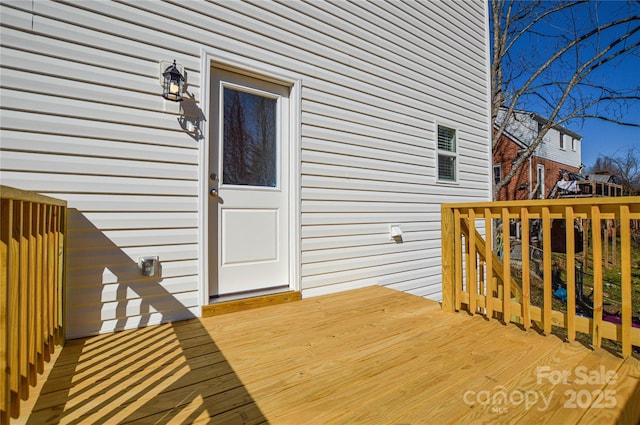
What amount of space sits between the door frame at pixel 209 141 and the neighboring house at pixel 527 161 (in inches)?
500

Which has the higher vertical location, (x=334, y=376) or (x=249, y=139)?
(x=249, y=139)

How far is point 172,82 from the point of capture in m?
2.34

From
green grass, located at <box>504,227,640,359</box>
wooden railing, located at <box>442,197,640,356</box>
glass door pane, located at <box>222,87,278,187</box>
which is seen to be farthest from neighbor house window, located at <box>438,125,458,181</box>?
green grass, located at <box>504,227,640,359</box>

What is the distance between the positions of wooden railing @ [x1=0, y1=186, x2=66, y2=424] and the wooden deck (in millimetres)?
187

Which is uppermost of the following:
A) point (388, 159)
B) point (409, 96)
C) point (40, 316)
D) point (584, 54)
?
point (584, 54)

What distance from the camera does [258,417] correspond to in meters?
1.31

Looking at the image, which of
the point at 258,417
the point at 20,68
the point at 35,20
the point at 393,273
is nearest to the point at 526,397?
the point at 258,417

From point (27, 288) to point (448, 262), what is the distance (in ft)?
8.72

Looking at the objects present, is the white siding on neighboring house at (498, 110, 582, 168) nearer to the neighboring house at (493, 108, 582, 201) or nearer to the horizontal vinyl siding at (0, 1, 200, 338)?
the neighboring house at (493, 108, 582, 201)

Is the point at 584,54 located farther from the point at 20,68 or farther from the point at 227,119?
the point at 20,68

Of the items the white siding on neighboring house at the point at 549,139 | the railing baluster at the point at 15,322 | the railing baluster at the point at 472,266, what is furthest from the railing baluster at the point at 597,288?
the white siding on neighboring house at the point at 549,139

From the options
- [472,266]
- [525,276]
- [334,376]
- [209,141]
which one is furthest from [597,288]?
[209,141]

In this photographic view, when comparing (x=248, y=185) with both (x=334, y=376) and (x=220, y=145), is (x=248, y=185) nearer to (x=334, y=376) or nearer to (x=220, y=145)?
(x=220, y=145)

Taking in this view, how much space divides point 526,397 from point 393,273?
2589mm
